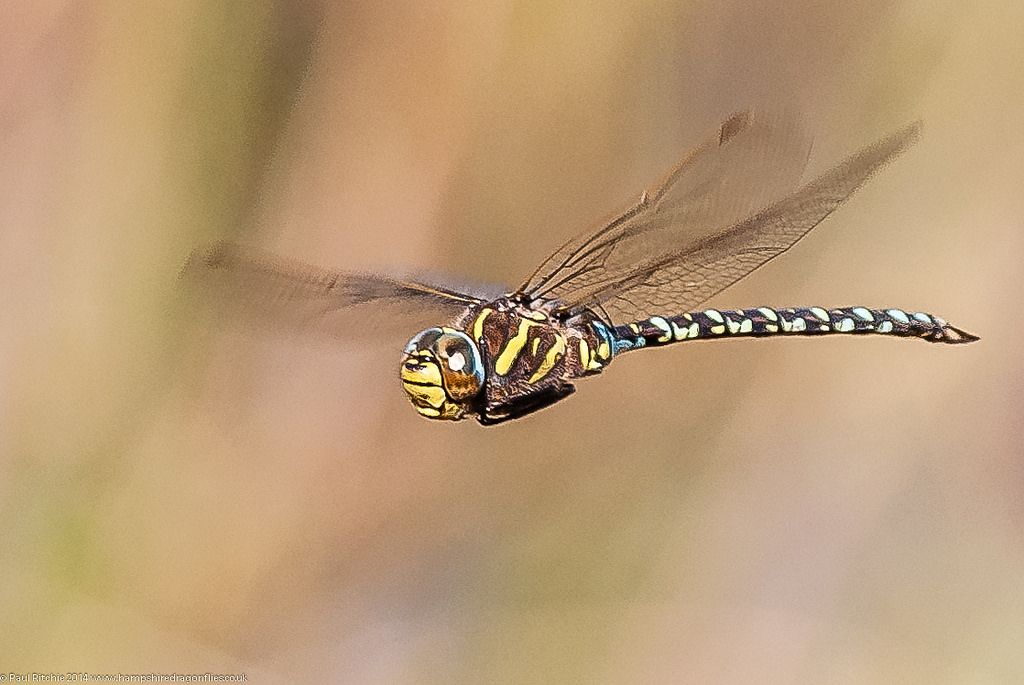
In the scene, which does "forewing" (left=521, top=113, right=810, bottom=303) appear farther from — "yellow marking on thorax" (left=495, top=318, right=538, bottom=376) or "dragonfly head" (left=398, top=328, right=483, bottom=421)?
"dragonfly head" (left=398, top=328, right=483, bottom=421)

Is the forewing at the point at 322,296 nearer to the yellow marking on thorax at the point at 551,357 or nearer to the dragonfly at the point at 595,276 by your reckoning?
the dragonfly at the point at 595,276

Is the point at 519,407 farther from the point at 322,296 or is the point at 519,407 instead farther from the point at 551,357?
the point at 322,296

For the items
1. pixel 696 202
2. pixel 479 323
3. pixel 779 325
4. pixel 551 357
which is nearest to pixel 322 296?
pixel 479 323

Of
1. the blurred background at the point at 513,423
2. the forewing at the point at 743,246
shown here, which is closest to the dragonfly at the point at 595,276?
the forewing at the point at 743,246

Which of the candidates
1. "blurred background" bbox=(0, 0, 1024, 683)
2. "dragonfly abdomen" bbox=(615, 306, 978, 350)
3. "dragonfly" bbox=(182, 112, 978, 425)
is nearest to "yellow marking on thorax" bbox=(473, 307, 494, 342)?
"dragonfly" bbox=(182, 112, 978, 425)

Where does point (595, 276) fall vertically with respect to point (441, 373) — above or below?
above
